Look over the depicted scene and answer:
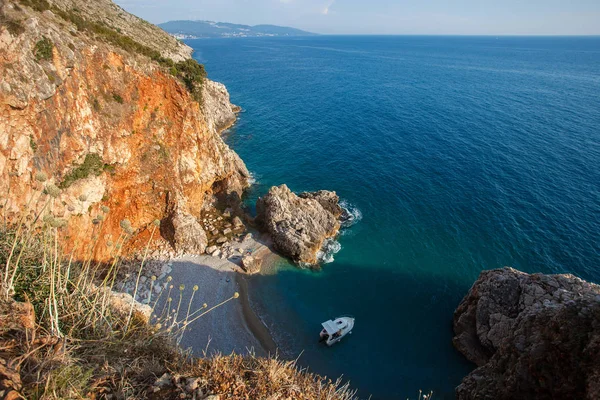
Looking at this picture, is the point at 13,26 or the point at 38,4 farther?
the point at 38,4

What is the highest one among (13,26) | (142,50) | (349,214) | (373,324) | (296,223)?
(142,50)

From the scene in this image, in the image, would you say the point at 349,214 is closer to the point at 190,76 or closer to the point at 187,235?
the point at 187,235

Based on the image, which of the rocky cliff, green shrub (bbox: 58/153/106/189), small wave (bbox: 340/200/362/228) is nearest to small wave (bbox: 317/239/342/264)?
small wave (bbox: 340/200/362/228)

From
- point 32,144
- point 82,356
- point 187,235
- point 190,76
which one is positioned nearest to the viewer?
point 82,356

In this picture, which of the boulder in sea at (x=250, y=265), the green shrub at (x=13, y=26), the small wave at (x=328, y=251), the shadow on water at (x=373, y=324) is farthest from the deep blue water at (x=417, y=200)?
the green shrub at (x=13, y=26)

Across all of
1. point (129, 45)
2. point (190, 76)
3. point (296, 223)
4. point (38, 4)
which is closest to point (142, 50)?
point (129, 45)

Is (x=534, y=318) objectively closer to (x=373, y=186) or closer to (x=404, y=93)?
(x=373, y=186)

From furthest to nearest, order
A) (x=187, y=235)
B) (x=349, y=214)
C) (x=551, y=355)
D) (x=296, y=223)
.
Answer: (x=349, y=214) < (x=296, y=223) < (x=187, y=235) < (x=551, y=355)
